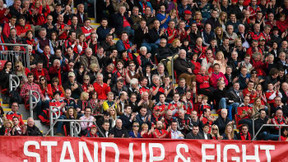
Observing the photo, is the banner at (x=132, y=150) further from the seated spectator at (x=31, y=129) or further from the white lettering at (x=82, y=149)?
the seated spectator at (x=31, y=129)

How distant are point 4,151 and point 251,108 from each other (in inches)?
372

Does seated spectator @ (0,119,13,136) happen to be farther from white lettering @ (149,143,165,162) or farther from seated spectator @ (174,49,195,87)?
seated spectator @ (174,49,195,87)

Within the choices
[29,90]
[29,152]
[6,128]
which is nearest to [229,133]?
[29,90]

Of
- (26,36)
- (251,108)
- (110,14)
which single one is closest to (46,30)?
(26,36)

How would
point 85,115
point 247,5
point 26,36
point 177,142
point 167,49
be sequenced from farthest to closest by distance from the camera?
1. point 247,5
2. point 167,49
3. point 26,36
4. point 85,115
5. point 177,142

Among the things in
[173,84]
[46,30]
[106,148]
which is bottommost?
[106,148]

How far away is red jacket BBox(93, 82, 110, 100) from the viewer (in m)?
20.5

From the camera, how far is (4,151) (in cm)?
1407

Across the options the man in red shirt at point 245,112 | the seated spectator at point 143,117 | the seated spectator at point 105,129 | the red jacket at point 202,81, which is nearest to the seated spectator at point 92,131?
the seated spectator at point 105,129

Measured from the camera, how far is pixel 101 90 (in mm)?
20562

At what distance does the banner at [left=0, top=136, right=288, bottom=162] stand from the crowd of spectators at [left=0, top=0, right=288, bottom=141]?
3.07 m

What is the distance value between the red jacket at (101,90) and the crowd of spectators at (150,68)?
26mm

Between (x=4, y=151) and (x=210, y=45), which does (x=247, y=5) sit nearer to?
(x=210, y=45)

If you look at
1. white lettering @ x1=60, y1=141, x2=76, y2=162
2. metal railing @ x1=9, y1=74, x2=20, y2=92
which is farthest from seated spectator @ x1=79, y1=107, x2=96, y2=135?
white lettering @ x1=60, y1=141, x2=76, y2=162
